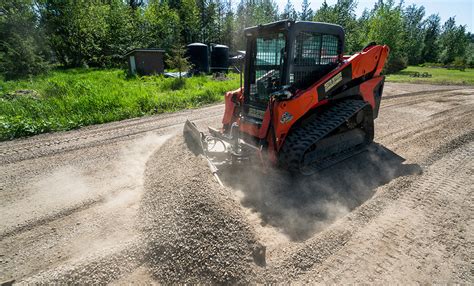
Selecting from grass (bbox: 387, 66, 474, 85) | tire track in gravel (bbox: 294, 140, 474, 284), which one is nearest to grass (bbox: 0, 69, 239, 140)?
tire track in gravel (bbox: 294, 140, 474, 284)

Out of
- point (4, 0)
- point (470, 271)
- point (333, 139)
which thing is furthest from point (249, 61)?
point (4, 0)

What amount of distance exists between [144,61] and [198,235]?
20.3 m

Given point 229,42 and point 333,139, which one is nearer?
point 333,139

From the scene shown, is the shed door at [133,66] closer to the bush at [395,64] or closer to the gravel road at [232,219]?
the gravel road at [232,219]

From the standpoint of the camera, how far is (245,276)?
229 cm

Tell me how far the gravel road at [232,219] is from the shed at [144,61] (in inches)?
634

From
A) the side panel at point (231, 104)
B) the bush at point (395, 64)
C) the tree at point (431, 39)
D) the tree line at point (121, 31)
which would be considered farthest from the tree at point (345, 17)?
the side panel at point (231, 104)

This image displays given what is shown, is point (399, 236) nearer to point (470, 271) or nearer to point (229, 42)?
point (470, 271)

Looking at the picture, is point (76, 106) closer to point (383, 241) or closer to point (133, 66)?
point (383, 241)

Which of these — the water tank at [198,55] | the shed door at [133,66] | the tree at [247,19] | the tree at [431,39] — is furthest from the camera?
the tree at [431,39]

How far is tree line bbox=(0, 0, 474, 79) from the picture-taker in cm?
2439

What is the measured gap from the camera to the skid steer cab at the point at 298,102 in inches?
153

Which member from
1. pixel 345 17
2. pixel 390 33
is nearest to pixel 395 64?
pixel 390 33

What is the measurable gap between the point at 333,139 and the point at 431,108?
272 inches
